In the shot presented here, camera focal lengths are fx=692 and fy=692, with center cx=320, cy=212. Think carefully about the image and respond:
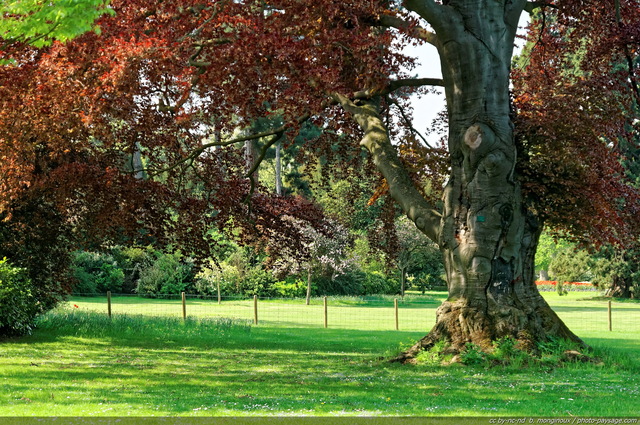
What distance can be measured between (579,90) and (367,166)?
738 cm

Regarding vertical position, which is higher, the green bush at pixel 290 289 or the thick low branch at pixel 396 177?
the thick low branch at pixel 396 177

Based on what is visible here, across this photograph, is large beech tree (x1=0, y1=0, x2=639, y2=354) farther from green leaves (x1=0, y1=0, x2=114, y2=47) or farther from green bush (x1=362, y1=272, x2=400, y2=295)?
green bush (x1=362, y1=272, x2=400, y2=295)

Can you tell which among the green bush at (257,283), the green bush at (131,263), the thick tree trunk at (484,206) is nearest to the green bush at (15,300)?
the thick tree trunk at (484,206)

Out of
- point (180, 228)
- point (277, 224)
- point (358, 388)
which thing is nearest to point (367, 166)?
point (277, 224)

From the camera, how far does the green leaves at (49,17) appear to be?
10523 mm

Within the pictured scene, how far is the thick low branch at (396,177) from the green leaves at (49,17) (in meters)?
5.60

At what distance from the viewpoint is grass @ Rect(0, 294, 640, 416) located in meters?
7.70

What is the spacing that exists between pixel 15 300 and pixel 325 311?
10.9m

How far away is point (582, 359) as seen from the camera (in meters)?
11.9

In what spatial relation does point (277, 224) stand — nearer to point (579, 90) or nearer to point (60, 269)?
point (60, 269)

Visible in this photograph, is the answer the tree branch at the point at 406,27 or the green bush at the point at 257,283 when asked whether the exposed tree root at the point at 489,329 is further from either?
the green bush at the point at 257,283

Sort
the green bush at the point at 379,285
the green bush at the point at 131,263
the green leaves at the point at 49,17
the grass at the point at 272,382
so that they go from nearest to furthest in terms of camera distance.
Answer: the grass at the point at 272,382, the green leaves at the point at 49,17, the green bush at the point at 131,263, the green bush at the point at 379,285

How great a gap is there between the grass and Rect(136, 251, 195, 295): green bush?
2165cm

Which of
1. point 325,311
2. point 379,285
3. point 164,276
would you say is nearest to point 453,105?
point 325,311
